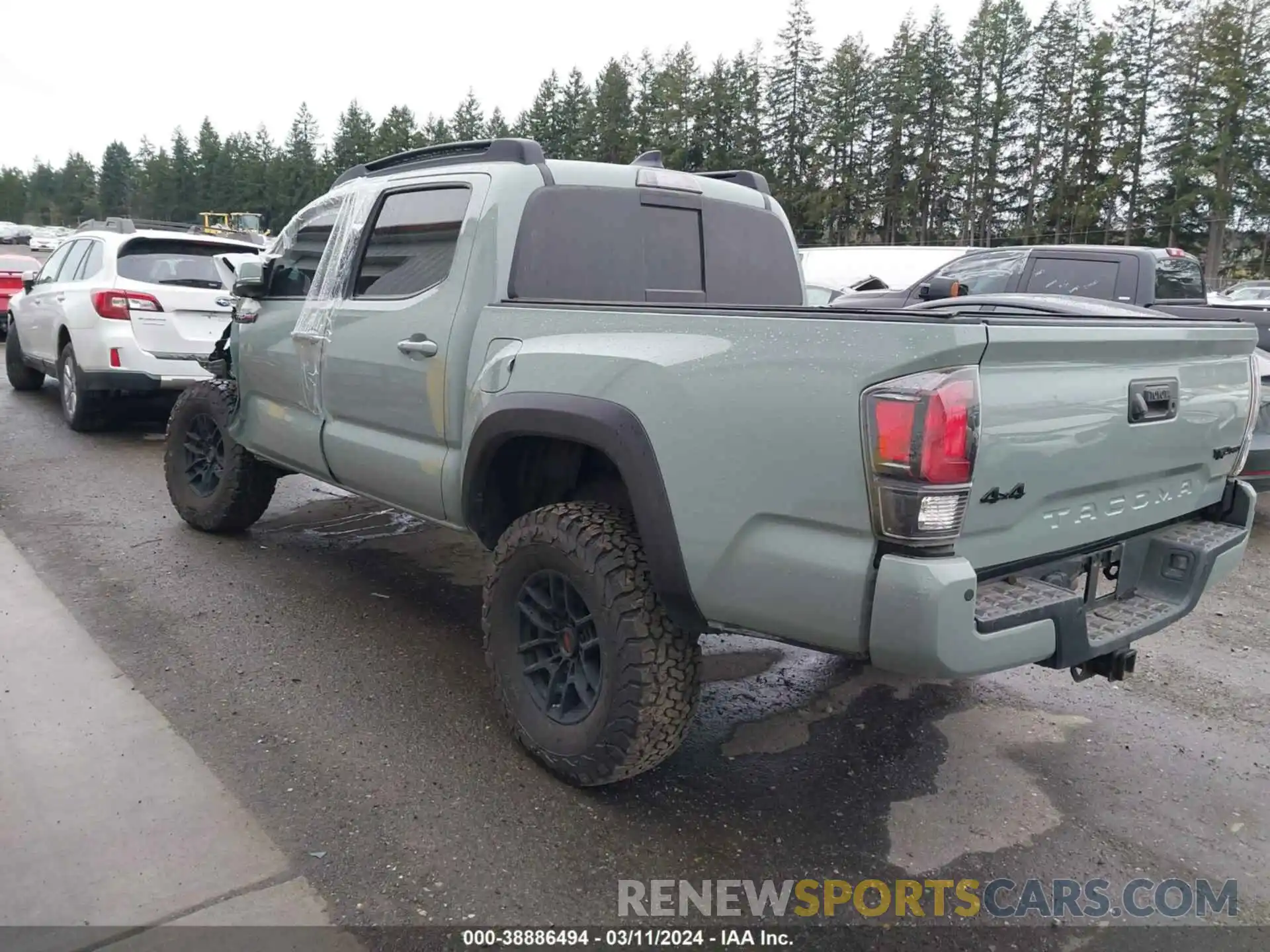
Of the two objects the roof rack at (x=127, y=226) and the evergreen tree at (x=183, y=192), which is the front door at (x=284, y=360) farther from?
the evergreen tree at (x=183, y=192)

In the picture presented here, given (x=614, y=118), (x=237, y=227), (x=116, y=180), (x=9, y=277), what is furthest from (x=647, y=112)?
(x=116, y=180)

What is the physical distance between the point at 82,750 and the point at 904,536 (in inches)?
107

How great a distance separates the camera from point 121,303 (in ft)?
25.6

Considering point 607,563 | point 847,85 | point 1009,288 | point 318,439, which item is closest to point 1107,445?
point 607,563

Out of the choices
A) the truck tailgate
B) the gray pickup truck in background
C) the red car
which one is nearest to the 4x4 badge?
the truck tailgate

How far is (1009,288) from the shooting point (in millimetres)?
9266

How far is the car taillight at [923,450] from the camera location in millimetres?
2209

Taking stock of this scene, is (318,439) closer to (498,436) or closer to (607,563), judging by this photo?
(498,436)

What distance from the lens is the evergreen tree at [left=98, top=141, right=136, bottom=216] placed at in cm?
11725

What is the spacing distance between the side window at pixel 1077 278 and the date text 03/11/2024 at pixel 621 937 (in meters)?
7.58

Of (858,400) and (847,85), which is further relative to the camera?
(847,85)

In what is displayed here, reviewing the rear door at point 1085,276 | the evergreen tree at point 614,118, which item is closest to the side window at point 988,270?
the rear door at point 1085,276

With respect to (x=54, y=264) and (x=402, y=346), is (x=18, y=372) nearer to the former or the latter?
(x=54, y=264)

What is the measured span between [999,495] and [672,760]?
4.99 feet
